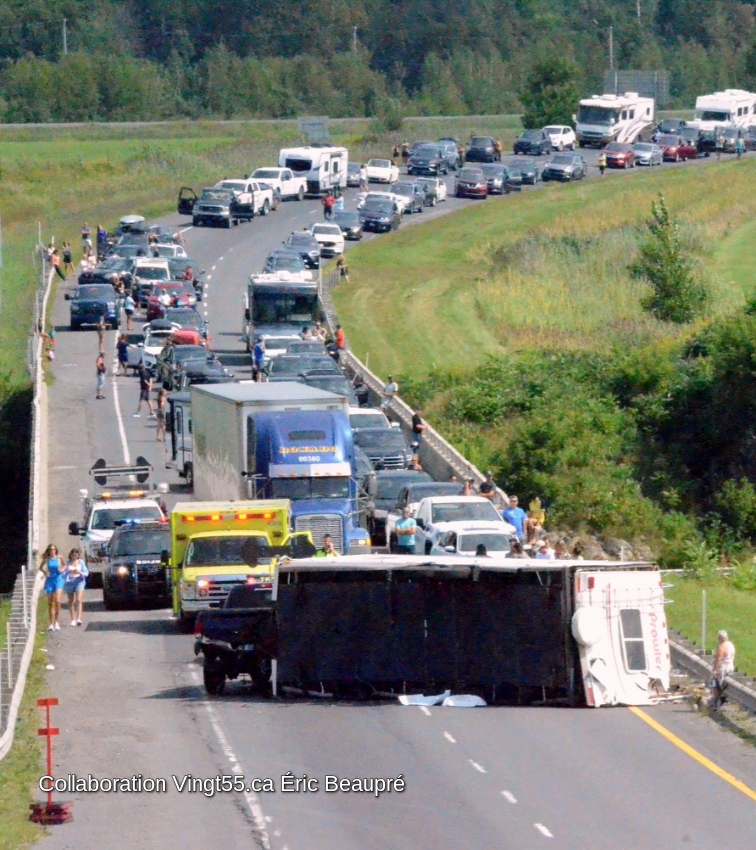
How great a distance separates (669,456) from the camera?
52469 millimetres

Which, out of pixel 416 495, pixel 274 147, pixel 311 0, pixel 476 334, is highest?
pixel 311 0

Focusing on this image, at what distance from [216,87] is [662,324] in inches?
3993

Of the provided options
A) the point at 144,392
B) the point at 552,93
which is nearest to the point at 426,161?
the point at 552,93

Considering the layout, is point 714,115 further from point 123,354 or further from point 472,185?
point 123,354

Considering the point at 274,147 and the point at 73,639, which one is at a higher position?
the point at 274,147

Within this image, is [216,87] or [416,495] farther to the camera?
[216,87]

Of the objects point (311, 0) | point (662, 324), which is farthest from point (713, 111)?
point (311, 0)

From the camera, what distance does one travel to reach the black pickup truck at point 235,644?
22.5 meters

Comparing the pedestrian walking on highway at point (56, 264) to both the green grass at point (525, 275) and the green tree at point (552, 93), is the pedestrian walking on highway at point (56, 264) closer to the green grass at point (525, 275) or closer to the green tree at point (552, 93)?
the green grass at point (525, 275)

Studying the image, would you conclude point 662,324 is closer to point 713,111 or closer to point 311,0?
point 713,111

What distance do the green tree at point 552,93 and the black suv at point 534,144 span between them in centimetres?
1345

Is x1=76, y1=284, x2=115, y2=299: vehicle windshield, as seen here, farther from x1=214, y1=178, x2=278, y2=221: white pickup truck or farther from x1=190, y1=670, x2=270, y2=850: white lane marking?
x1=190, y1=670, x2=270, y2=850: white lane marking

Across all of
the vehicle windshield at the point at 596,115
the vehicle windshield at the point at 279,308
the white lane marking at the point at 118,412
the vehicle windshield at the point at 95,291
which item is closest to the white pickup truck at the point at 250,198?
the vehicle windshield at the point at 95,291

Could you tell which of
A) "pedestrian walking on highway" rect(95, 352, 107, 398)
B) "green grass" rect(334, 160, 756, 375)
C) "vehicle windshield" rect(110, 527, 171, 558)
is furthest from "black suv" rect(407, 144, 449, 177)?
"vehicle windshield" rect(110, 527, 171, 558)
